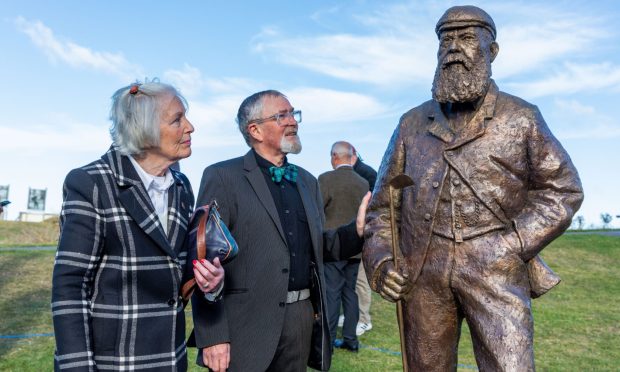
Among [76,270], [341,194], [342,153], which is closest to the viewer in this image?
[76,270]

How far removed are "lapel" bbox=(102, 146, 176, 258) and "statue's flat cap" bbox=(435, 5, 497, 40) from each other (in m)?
1.66

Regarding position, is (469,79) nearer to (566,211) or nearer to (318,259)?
(566,211)

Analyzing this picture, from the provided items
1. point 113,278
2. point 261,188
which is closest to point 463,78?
point 261,188

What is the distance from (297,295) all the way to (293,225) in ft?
1.36

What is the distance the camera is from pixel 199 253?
9.32ft

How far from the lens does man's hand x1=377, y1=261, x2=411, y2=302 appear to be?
3121 millimetres

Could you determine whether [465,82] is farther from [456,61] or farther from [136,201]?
[136,201]

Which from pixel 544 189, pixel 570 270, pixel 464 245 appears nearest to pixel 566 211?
pixel 544 189

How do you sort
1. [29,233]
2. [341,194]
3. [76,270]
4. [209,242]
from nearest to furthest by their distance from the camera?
[76,270] < [209,242] < [341,194] < [29,233]

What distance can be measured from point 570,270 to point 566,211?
13.0 metres

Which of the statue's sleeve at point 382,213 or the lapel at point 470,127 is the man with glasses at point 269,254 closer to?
the statue's sleeve at point 382,213

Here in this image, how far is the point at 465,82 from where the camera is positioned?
3125 millimetres

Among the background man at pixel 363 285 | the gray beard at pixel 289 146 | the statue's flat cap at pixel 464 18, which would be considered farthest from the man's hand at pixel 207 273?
the background man at pixel 363 285

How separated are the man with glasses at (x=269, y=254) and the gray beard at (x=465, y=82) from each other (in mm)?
840
